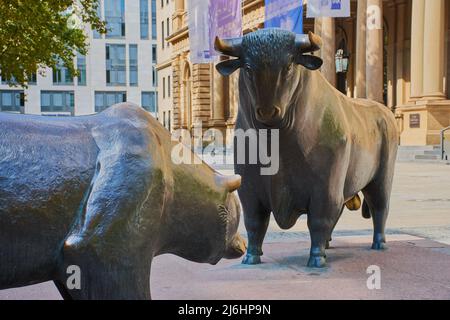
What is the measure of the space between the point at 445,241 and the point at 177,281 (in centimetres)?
370

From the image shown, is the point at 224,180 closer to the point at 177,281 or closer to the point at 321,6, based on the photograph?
the point at 177,281

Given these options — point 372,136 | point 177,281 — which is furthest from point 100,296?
point 372,136

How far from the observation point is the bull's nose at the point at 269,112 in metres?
4.44

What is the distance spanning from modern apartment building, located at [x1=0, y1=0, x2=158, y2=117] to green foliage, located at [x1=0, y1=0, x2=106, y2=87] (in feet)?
187

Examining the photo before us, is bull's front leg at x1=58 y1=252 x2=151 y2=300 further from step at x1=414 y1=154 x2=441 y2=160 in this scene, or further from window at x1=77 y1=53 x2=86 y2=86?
window at x1=77 y1=53 x2=86 y2=86

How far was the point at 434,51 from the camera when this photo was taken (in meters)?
27.7

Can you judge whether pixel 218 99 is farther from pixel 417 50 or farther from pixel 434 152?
pixel 434 152

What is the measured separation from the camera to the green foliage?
19.0m

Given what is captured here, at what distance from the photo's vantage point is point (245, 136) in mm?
5117

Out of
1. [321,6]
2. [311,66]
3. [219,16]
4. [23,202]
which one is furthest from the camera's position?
[219,16]

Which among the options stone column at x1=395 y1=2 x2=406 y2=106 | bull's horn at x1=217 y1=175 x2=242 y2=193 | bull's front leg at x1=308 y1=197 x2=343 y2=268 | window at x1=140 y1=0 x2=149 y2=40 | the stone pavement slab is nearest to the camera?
bull's horn at x1=217 y1=175 x2=242 y2=193

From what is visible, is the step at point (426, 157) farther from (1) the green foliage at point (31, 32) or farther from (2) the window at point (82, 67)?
(2) the window at point (82, 67)

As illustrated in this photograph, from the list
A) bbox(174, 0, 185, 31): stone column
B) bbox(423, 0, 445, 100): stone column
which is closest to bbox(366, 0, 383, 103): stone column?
bbox(423, 0, 445, 100): stone column
